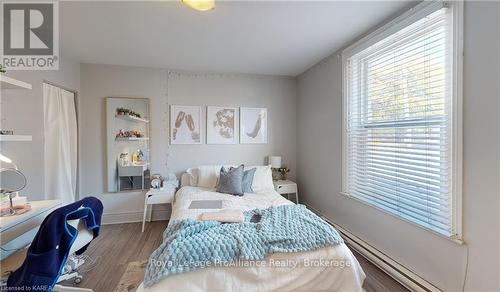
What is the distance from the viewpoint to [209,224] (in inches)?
73.7

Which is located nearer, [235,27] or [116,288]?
[116,288]

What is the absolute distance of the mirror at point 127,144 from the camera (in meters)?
3.45

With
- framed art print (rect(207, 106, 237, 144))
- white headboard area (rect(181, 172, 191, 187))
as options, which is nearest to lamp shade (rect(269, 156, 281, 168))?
framed art print (rect(207, 106, 237, 144))

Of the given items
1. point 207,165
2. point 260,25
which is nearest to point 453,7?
point 260,25

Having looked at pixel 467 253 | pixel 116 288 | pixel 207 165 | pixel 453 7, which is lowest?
pixel 116 288

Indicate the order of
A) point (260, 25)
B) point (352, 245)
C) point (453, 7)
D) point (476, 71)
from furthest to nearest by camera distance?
point (352, 245) < point (260, 25) < point (453, 7) < point (476, 71)

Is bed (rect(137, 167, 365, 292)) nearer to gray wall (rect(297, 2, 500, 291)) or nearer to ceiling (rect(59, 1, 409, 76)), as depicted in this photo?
gray wall (rect(297, 2, 500, 291))

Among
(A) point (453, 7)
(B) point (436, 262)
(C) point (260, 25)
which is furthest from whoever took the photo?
(C) point (260, 25)

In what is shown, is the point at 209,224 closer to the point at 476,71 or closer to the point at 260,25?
the point at 260,25

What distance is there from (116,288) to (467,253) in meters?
2.76

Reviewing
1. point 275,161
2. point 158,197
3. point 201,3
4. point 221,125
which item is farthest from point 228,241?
point 221,125

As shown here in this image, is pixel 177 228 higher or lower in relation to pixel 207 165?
lower

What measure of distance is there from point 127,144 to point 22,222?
1886mm

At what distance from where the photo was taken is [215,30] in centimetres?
235
